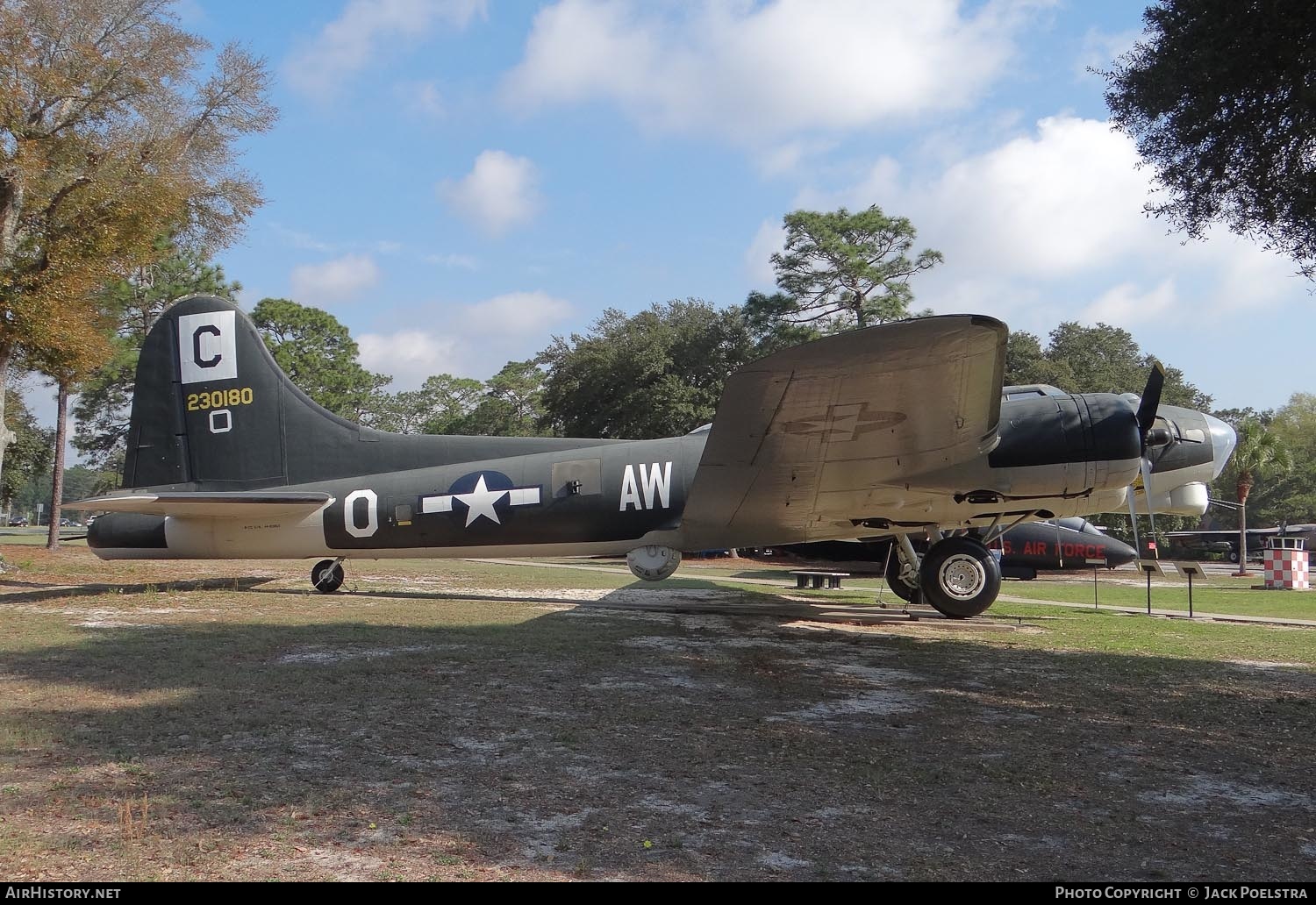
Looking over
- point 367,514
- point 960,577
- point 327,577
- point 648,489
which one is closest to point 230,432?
point 367,514

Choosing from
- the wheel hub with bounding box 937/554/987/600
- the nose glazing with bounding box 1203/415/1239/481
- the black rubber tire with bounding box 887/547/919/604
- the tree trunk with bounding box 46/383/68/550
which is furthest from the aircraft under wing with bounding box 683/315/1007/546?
the tree trunk with bounding box 46/383/68/550

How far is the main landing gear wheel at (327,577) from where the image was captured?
14.7 m

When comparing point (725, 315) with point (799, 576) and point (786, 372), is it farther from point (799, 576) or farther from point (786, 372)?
point (786, 372)

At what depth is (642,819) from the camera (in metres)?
4.02

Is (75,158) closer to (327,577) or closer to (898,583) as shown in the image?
(327,577)

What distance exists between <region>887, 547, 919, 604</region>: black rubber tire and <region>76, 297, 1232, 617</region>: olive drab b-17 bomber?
0.14 m

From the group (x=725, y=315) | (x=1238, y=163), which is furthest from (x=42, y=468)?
(x=1238, y=163)

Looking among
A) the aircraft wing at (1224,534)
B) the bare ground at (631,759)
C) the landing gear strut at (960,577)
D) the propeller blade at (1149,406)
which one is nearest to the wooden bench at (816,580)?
A: the landing gear strut at (960,577)

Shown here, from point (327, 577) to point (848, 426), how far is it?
1020 cm

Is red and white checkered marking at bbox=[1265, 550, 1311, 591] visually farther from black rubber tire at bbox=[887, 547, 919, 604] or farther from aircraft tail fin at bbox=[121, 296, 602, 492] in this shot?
aircraft tail fin at bbox=[121, 296, 602, 492]

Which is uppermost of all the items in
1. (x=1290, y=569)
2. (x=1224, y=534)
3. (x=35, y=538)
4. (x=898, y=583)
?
(x=898, y=583)

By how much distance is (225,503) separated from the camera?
12.6 m

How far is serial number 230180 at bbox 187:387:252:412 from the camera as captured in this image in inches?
528
